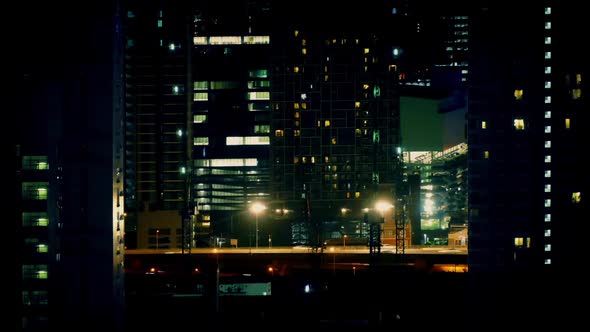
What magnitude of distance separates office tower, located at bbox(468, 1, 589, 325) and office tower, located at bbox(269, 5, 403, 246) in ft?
57.0

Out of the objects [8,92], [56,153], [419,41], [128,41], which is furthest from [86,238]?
[419,41]

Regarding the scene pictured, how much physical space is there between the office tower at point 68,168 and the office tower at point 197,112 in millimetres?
15685

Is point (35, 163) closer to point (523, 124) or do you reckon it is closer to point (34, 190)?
point (34, 190)

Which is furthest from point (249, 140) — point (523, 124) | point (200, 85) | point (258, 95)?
point (523, 124)

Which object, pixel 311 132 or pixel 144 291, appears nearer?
pixel 144 291

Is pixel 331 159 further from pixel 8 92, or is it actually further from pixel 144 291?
pixel 8 92

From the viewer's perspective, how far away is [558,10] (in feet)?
45.5

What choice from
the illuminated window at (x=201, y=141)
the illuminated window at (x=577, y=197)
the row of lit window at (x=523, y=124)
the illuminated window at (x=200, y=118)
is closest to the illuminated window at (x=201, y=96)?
the illuminated window at (x=200, y=118)

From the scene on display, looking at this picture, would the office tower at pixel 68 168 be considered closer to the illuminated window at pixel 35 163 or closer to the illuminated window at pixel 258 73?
the illuminated window at pixel 35 163

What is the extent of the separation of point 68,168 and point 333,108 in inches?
824

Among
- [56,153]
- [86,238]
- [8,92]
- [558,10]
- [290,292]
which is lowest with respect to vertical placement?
[290,292]

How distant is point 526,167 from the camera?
1418 cm

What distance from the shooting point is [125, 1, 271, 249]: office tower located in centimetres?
3066

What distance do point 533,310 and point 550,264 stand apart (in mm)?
1011
